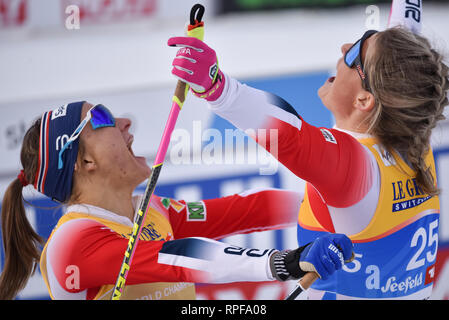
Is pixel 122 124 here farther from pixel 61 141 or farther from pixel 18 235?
pixel 18 235

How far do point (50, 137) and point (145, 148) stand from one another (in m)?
1.42

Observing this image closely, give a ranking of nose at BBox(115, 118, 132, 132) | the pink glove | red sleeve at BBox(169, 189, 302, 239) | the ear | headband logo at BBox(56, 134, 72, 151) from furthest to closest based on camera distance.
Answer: red sleeve at BBox(169, 189, 302, 239) → nose at BBox(115, 118, 132, 132) → headband logo at BBox(56, 134, 72, 151) → the ear → the pink glove

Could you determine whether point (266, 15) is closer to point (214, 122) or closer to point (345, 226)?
point (214, 122)

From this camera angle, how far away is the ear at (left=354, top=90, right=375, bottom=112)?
175 cm

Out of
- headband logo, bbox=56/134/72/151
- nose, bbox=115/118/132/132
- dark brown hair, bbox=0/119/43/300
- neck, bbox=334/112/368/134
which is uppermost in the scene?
neck, bbox=334/112/368/134

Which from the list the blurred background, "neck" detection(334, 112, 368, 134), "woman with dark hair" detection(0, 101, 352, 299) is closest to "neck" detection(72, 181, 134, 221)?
"woman with dark hair" detection(0, 101, 352, 299)

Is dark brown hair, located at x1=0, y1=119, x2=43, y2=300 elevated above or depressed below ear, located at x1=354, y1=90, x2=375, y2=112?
below

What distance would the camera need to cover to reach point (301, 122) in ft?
5.18

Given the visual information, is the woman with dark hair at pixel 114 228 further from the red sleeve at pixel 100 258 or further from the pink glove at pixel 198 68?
the pink glove at pixel 198 68

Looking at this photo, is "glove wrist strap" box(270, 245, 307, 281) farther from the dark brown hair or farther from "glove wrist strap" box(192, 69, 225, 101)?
the dark brown hair

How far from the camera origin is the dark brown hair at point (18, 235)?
6.30 feet

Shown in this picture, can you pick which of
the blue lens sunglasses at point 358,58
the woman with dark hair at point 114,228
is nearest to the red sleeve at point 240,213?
the woman with dark hair at point 114,228

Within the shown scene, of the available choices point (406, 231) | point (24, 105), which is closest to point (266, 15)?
point (24, 105)

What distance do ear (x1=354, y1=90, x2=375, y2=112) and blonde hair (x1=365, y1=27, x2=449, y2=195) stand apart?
0.06 ft
